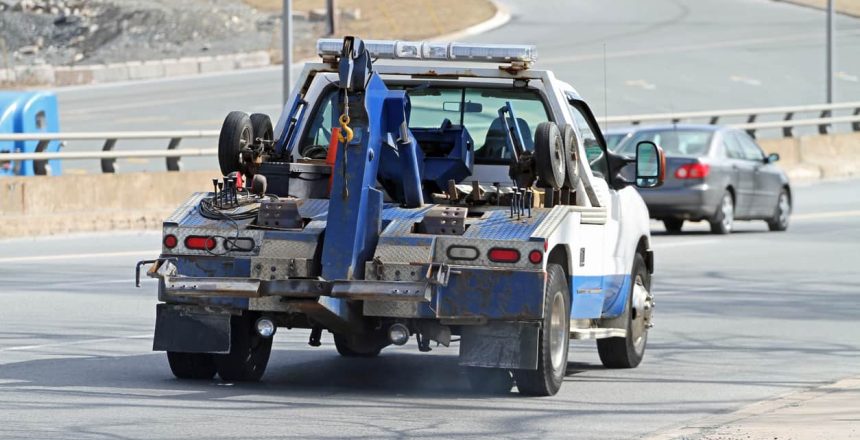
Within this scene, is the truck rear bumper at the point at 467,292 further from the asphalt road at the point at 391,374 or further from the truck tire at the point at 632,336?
the truck tire at the point at 632,336

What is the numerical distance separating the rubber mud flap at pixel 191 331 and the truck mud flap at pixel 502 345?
1.35 m

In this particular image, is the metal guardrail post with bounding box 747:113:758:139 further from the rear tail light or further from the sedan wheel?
the rear tail light

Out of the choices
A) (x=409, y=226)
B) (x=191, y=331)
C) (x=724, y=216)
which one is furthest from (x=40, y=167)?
(x=409, y=226)

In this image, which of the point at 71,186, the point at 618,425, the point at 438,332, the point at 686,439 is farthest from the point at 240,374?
the point at 71,186

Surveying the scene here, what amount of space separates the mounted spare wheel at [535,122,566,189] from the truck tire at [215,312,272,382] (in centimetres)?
183

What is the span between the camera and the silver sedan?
24.0 metres

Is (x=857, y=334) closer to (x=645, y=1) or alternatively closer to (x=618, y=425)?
(x=618, y=425)

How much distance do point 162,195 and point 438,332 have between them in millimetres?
15634

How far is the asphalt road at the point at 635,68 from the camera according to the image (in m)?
42.4

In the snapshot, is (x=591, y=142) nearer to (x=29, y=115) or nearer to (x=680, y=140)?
(x=680, y=140)

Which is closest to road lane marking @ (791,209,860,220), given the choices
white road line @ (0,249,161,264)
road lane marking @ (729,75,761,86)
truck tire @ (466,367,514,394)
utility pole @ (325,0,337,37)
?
white road line @ (0,249,161,264)

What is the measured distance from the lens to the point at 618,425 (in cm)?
923

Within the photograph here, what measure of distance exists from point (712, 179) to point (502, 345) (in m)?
14.7

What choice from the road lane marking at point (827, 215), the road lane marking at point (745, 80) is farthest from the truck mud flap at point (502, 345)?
the road lane marking at point (745, 80)
